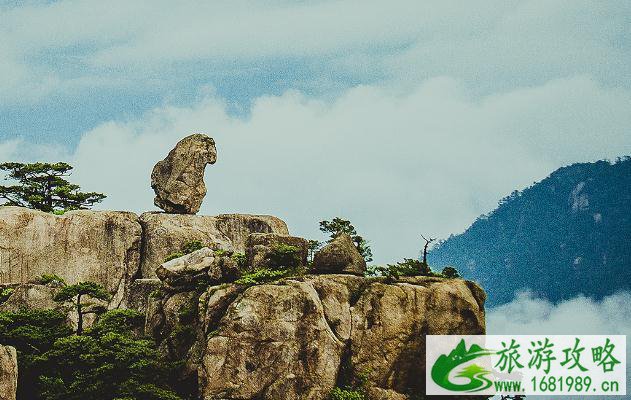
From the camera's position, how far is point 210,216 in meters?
48.3

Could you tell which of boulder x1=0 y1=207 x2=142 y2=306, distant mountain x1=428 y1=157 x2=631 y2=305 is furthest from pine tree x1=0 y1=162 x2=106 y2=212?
distant mountain x1=428 y1=157 x2=631 y2=305

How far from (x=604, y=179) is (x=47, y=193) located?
312ft

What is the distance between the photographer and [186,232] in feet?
152

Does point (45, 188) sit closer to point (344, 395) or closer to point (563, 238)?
point (344, 395)

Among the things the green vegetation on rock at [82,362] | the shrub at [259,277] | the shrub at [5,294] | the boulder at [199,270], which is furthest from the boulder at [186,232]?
the shrub at [259,277]

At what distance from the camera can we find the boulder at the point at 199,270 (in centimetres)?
3859

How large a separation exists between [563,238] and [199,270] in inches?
3817

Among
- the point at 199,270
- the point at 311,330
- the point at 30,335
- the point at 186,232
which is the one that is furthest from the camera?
the point at 186,232

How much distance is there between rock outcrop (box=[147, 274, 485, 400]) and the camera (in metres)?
34.8

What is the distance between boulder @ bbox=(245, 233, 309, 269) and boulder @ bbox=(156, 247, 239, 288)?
83 centimetres

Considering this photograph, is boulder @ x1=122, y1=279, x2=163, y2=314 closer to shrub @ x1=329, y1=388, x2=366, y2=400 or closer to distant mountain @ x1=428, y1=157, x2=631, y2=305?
shrub @ x1=329, y1=388, x2=366, y2=400

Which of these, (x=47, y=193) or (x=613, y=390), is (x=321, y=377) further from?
(x=47, y=193)

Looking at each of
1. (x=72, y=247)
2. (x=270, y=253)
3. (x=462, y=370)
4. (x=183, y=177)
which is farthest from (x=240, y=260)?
(x=72, y=247)

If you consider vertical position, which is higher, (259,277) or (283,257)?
(283,257)
